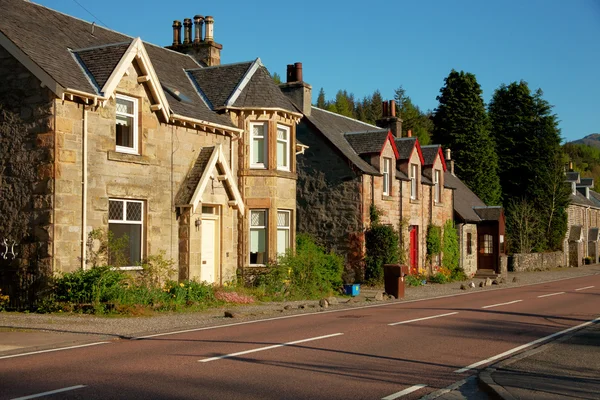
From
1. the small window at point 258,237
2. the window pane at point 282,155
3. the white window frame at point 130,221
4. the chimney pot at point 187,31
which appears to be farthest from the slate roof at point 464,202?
the white window frame at point 130,221

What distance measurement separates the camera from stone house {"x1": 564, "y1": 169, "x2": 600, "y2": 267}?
6856cm

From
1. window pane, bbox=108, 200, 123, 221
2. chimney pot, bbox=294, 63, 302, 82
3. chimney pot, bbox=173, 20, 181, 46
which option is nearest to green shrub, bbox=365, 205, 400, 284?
chimney pot, bbox=294, 63, 302, 82

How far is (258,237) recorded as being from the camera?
2639cm

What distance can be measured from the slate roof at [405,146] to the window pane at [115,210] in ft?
63.6

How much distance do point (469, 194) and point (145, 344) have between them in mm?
40287

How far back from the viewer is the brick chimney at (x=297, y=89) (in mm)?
32969

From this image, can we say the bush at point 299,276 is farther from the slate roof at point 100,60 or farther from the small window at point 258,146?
the slate roof at point 100,60

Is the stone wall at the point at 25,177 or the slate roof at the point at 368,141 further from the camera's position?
the slate roof at the point at 368,141

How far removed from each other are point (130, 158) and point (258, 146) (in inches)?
265

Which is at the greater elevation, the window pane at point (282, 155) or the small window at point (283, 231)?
the window pane at point (282, 155)

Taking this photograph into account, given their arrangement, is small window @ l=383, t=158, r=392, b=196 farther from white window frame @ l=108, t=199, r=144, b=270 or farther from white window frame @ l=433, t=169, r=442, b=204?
white window frame @ l=108, t=199, r=144, b=270

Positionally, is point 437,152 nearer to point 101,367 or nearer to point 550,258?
point 550,258

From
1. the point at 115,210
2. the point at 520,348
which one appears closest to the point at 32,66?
the point at 115,210

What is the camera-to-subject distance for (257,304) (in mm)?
22547
